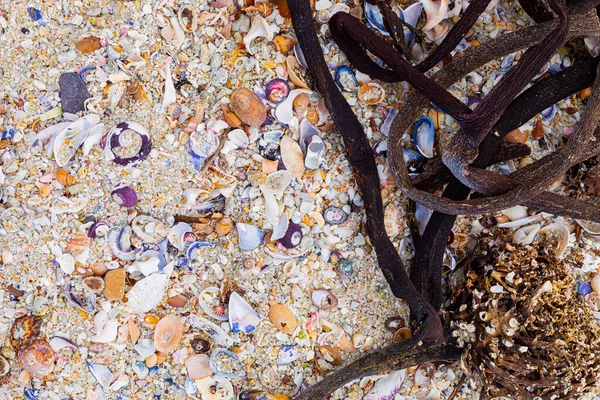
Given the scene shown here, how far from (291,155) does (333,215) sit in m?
0.30

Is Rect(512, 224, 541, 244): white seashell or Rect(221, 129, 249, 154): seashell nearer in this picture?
Rect(221, 129, 249, 154): seashell

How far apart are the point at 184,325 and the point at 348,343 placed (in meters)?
0.69

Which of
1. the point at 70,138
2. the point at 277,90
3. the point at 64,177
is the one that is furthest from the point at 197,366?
the point at 277,90

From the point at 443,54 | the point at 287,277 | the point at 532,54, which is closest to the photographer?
the point at 532,54

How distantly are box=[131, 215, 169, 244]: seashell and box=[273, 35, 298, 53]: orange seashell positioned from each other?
84cm

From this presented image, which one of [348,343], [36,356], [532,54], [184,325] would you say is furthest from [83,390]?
[532,54]

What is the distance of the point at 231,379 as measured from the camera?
2.21 meters

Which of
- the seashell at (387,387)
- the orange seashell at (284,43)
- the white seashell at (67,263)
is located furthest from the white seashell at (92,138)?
the seashell at (387,387)

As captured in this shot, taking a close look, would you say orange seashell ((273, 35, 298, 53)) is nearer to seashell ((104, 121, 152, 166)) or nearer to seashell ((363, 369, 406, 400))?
seashell ((104, 121, 152, 166))

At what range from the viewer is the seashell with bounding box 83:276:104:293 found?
6.86 ft

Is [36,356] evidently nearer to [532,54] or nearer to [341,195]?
[341,195]

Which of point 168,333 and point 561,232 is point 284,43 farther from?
point 561,232

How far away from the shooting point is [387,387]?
2.26 m

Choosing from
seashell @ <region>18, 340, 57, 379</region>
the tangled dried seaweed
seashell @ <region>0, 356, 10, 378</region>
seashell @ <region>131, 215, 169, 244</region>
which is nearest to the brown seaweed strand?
the tangled dried seaweed
